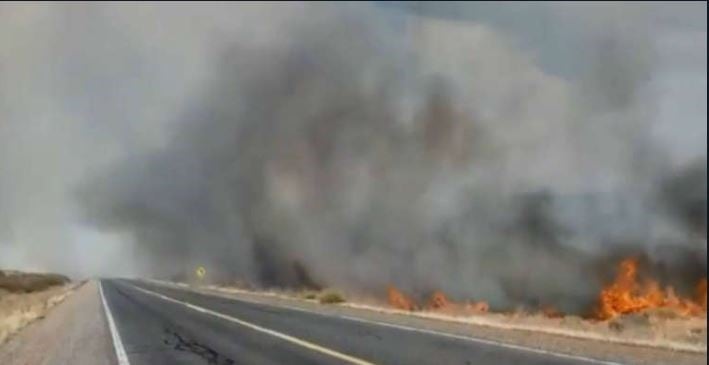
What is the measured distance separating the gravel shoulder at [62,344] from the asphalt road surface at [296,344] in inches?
18.1

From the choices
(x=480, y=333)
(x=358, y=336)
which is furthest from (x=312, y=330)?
(x=480, y=333)

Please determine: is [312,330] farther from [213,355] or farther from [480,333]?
[213,355]

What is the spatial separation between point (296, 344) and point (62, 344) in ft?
23.3

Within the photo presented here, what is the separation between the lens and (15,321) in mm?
29891

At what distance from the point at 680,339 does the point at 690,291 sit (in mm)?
62151

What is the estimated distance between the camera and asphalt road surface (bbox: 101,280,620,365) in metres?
15.6

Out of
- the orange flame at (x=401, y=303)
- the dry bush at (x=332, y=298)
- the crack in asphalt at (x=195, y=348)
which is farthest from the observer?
the dry bush at (x=332, y=298)

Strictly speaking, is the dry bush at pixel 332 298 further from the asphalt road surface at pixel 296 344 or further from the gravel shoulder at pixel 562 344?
the gravel shoulder at pixel 562 344

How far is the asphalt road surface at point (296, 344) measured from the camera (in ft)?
51.2

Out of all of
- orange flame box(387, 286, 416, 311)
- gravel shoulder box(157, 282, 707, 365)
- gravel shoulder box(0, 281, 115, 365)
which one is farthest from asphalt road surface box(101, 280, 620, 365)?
orange flame box(387, 286, 416, 311)

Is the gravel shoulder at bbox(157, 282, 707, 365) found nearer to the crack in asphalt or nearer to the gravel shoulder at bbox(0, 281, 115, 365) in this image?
the crack in asphalt

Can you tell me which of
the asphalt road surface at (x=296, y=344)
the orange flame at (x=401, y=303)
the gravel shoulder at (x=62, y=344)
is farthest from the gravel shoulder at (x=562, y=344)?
the orange flame at (x=401, y=303)

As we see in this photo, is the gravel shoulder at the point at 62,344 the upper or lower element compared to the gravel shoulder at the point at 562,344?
lower

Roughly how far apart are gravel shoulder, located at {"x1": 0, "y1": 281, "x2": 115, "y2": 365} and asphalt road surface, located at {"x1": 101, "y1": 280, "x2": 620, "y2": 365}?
46 cm
